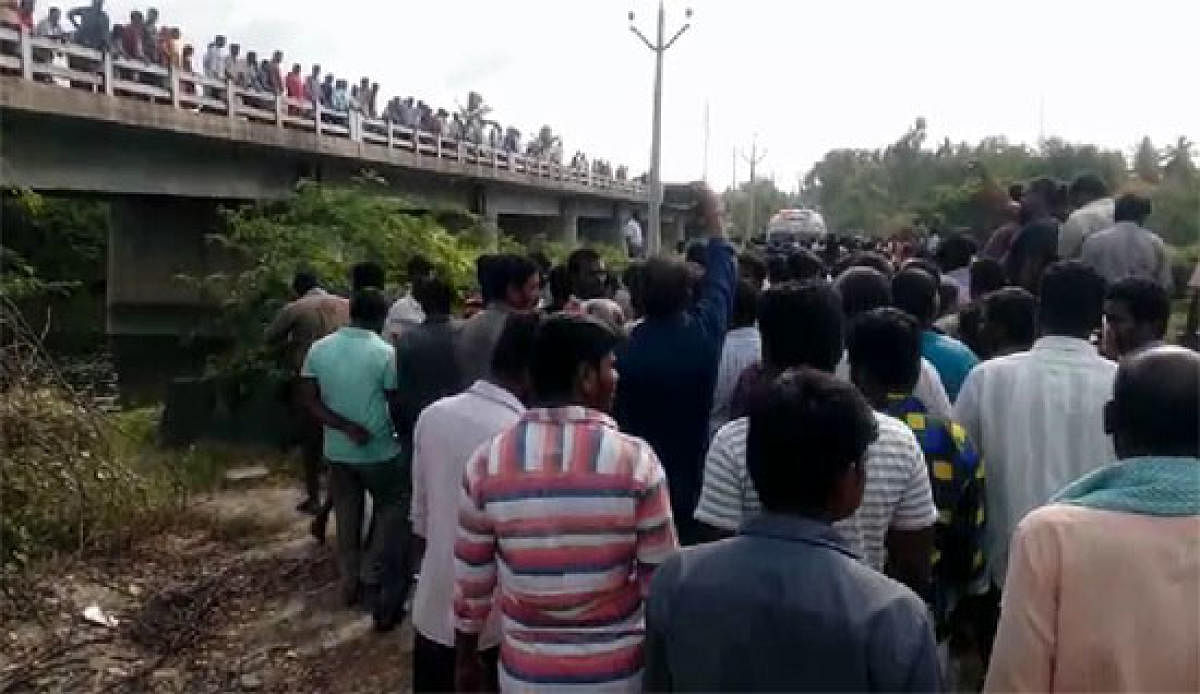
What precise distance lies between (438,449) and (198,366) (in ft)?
38.4

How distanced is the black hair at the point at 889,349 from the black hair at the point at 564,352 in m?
0.77

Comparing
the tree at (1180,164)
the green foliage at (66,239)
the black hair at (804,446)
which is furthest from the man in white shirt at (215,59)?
the tree at (1180,164)

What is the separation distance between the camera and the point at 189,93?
16.5 metres

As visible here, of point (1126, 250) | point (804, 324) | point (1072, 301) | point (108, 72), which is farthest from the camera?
point (108, 72)

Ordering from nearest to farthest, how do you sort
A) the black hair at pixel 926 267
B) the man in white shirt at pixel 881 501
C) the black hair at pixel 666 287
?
the man in white shirt at pixel 881 501 < the black hair at pixel 666 287 < the black hair at pixel 926 267

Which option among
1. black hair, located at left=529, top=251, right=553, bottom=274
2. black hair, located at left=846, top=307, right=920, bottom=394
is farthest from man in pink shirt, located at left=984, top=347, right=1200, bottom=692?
black hair, located at left=529, top=251, right=553, bottom=274

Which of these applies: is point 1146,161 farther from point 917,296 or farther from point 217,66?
point 917,296

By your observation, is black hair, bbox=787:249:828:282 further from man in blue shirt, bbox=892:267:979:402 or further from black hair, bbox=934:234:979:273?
man in blue shirt, bbox=892:267:979:402

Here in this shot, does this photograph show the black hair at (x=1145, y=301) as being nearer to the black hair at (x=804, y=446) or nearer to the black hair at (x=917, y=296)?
the black hair at (x=917, y=296)

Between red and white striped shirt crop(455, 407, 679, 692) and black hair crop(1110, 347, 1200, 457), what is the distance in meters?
0.95

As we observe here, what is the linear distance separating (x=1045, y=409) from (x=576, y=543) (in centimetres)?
162

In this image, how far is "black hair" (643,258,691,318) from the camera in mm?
3961

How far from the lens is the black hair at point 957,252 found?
7.17 m

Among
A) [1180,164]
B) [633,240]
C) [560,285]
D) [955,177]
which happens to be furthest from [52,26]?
[955,177]
